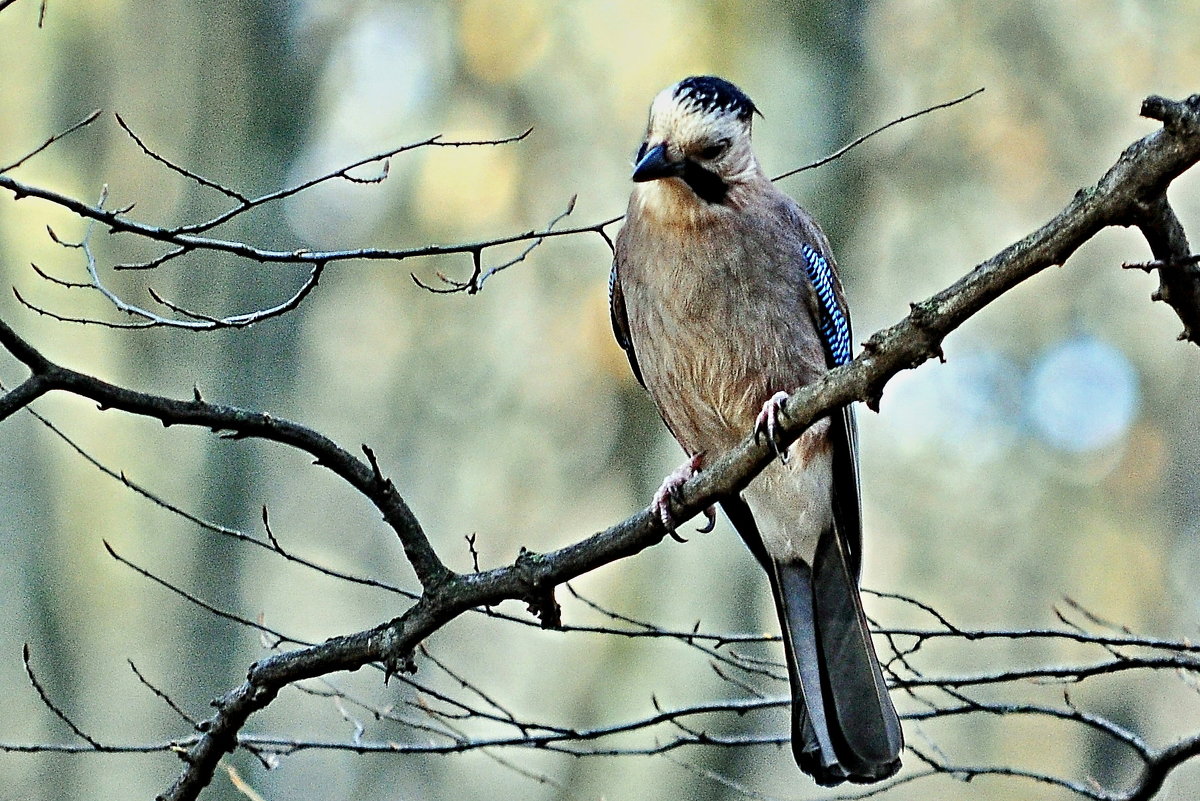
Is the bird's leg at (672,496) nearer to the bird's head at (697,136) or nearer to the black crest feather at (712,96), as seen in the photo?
the bird's head at (697,136)

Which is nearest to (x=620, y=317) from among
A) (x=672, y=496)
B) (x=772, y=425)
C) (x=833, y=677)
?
(x=672, y=496)

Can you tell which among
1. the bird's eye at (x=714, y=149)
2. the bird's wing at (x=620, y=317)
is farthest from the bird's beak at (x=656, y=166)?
the bird's wing at (x=620, y=317)

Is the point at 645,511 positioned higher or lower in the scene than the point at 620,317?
lower

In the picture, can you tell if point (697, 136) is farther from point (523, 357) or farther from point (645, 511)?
point (523, 357)

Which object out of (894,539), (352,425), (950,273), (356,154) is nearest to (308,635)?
(352,425)

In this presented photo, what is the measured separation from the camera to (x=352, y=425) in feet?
34.0

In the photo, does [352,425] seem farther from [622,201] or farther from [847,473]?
[847,473]

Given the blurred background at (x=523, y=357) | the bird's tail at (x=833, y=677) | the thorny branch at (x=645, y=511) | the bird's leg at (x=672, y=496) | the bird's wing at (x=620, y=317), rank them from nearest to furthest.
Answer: the thorny branch at (x=645, y=511) → the bird's leg at (x=672, y=496) → the bird's tail at (x=833, y=677) → the bird's wing at (x=620, y=317) → the blurred background at (x=523, y=357)

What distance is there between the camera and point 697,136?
4109mm

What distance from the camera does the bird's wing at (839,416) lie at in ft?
14.4

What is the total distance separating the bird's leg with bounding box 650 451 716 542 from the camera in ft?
11.1

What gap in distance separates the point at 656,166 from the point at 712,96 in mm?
315

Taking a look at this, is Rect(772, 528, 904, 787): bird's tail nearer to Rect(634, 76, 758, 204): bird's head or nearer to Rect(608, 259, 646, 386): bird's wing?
Rect(608, 259, 646, 386): bird's wing

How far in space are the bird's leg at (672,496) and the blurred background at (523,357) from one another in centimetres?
507
